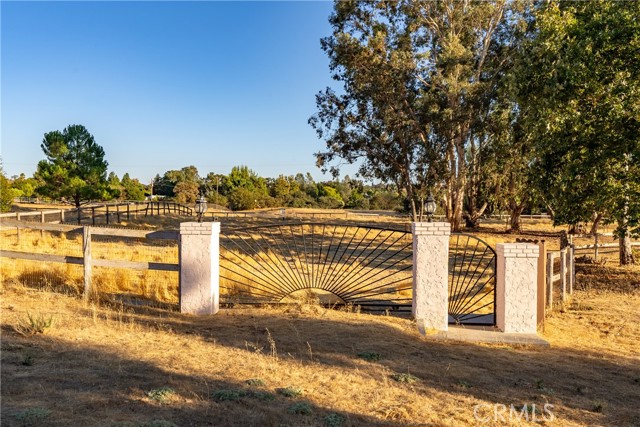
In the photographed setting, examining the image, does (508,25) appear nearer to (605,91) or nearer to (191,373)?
(605,91)

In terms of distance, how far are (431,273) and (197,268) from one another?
12.8 feet

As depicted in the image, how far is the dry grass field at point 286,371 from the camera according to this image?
3.93 metres

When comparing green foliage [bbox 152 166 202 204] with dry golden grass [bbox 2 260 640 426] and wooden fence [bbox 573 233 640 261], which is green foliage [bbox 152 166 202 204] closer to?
wooden fence [bbox 573 233 640 261]

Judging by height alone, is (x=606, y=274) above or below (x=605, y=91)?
below

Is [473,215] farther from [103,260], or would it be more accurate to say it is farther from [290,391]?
[290,391]

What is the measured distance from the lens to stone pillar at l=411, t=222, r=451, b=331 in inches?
290

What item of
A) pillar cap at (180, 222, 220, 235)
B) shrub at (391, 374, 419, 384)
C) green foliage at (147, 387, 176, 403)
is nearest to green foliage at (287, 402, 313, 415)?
green foliage at (147, 387, 176, 403)

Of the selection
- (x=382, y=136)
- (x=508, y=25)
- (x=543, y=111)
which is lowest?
(x=543, y=111)

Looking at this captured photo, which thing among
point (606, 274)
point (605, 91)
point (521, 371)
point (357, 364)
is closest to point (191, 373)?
point (357, 364)

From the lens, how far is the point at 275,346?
19.7 ft

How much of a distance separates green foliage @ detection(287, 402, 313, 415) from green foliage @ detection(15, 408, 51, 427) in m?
1.92

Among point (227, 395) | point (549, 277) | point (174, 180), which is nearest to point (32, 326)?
point (227, 395)

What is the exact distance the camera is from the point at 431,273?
742 cm

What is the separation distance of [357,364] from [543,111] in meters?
10.7
